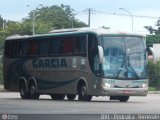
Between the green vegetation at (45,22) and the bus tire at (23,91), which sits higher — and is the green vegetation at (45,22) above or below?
above

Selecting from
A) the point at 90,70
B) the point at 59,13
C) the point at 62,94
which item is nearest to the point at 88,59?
the point at 90,70

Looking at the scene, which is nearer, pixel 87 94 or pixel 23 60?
pixel 87 94

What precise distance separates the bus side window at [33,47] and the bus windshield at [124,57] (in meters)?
5.36

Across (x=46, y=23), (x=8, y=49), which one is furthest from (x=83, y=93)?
(x=46, y=23)

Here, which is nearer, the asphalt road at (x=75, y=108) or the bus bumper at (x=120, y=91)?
the asphalt road at (x=75, y=108)

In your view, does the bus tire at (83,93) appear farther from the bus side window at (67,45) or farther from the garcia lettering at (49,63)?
the bus side window at (67,45)

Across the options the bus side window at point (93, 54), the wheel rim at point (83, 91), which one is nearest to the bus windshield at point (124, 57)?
the bus side window at point (93, 54)

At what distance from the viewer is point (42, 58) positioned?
3597cm

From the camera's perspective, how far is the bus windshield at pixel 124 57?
3225 centimetres

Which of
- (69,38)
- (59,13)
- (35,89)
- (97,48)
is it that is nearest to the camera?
(97,48)

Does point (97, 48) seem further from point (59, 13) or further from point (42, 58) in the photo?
point (59, 13)

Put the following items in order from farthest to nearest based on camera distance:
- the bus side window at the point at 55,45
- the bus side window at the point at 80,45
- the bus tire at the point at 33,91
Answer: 1. the bus tire at the point at 33,91
2. the bus side window at the point at 55,45
3. the bus side window at the point at 80,45

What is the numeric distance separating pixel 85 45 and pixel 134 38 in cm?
233

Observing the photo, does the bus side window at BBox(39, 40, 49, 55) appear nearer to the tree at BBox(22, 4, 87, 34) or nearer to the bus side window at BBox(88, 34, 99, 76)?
the bus side window at BBox(88, 34, 99, 76)
